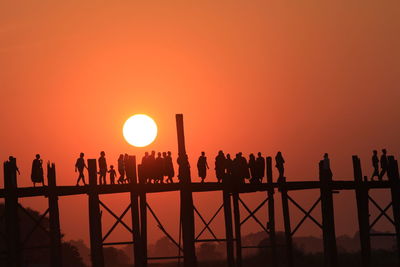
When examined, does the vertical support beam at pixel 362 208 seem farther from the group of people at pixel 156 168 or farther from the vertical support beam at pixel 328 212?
the group of people at pixel 156 168

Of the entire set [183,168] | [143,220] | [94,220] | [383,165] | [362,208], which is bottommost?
[362,208]

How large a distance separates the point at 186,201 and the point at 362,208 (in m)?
7.49

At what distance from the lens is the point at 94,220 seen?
25.2 metres

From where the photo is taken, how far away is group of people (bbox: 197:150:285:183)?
2983cm

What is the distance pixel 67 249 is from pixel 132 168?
139 ft

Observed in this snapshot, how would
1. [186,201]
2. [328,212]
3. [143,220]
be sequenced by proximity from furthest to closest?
[328,212] < [143,220] < [186,201]

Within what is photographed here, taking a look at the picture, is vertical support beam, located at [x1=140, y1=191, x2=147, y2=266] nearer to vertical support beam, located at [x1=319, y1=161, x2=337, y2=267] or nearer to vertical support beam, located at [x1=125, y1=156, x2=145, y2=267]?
vertical support beam, located at [x1=125, y1=156, x2=145, y2=267]

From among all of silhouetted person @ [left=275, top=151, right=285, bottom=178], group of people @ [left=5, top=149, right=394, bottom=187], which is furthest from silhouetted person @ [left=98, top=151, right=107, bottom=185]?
silhouetted person @ [left=275, top=151, right=285, bottom=178]

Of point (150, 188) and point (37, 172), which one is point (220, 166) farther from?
point (37, 172)

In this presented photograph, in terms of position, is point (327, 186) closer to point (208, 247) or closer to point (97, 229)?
point (97, 229)

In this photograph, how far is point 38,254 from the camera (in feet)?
217

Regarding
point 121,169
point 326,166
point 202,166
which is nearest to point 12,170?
point 121,169

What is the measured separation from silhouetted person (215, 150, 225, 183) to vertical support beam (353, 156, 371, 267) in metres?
4.59

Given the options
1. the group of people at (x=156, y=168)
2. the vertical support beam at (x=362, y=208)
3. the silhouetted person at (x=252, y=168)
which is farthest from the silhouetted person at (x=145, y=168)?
the vertical support beam at (x=362, y=208)
